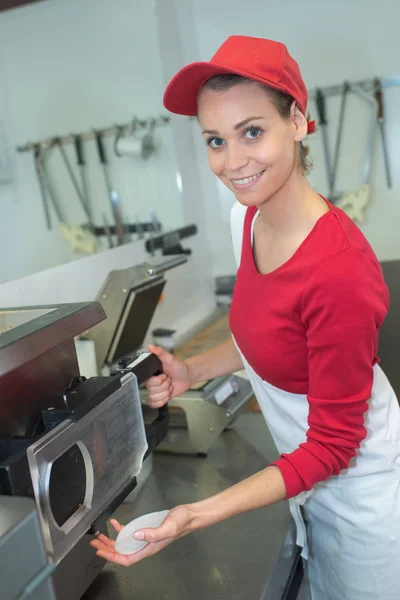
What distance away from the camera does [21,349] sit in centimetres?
56

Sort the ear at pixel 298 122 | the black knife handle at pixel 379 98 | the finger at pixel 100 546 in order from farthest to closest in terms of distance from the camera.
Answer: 1. the black knife handle at pixel 379 98
2. the ear at pixel 298 122
3. the finger at pixel 100 546

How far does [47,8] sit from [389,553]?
174 cm

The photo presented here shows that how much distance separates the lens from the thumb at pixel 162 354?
923 mm

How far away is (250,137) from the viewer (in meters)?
0.74

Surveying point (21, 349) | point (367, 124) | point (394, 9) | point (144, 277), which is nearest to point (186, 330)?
point (144, 277)

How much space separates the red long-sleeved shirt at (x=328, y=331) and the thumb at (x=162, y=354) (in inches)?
7.8

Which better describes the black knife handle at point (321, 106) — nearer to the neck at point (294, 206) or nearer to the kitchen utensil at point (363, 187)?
the kitchen utensil at point (363, 187)

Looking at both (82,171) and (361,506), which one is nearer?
(361,506)

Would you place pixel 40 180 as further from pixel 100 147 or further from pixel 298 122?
pixel 298 122

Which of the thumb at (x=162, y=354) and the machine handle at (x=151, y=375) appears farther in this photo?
the thumb at (x=162, y=354)

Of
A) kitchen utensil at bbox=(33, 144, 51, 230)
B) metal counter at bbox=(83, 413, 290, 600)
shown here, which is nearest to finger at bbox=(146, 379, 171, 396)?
metal counter at bbox=(83, 413, 290, 600)

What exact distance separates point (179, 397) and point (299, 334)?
0.42 m

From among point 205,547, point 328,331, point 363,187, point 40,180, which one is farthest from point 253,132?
point 363,187

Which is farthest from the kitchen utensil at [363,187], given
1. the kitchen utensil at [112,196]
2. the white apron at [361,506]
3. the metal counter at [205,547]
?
the white apron at [361,506]
